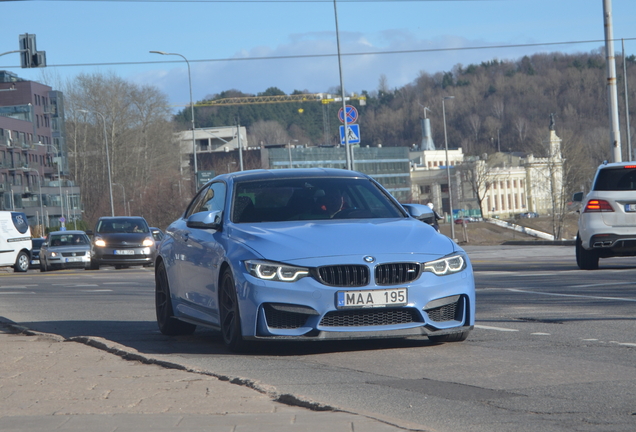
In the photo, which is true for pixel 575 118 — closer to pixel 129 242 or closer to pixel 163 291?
pixel 129 242

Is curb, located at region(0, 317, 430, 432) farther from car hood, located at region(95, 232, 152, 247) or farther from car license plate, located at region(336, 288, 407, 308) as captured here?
car hood, located at region(95, 232, 152, 247)

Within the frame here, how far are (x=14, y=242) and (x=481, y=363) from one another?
31.1 meters

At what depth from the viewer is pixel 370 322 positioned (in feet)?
25.1

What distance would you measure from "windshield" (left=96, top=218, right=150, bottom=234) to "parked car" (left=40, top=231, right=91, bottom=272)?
2880mm

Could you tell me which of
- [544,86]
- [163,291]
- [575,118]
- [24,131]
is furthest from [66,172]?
[163,291]

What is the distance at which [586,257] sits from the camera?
1722 cm

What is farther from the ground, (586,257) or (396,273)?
(396,273)

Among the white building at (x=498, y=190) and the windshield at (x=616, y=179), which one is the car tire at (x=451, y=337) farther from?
the white building at (x=498, y=190)

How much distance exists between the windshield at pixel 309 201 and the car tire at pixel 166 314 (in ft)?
5.02

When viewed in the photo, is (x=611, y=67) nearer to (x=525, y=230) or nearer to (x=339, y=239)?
(x=339, y=239)

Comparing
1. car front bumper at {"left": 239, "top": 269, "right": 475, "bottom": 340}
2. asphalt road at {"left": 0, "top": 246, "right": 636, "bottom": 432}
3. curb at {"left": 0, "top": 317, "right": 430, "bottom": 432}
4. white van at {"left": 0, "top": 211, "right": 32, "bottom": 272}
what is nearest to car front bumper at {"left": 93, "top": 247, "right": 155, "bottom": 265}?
white van at {"left": 0, "top": 211, "right": 32, "bottom": 272}

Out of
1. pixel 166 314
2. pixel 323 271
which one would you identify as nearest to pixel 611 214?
pixel 166 314

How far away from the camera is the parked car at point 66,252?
35438 mm

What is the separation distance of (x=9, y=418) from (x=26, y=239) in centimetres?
3226
